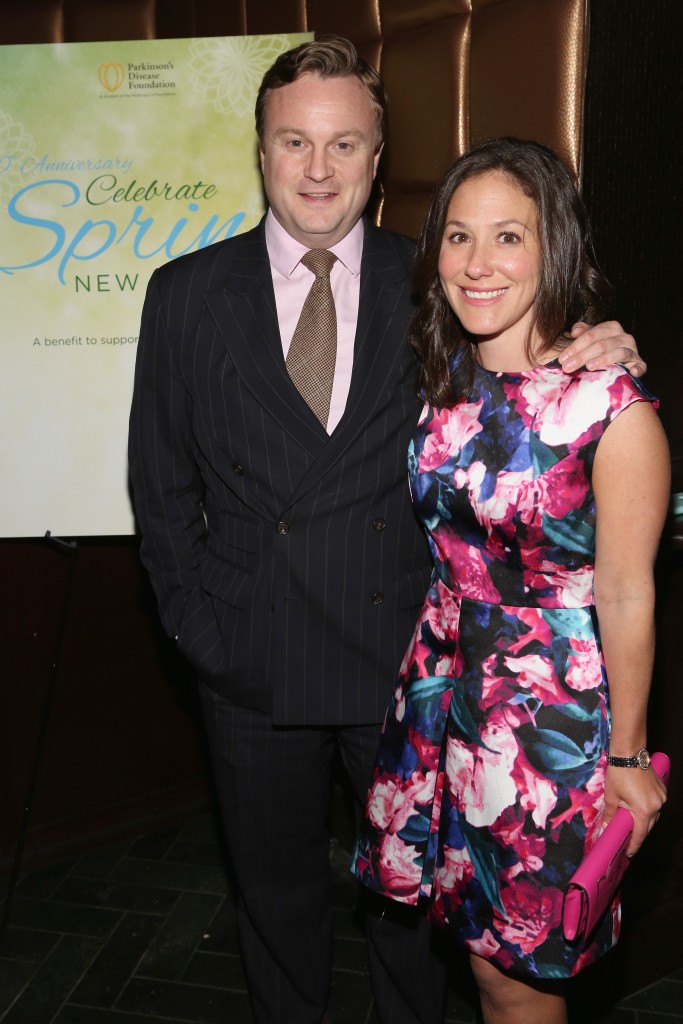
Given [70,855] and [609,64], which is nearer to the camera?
[609,64]

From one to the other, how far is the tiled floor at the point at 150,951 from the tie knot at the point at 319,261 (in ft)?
5.95

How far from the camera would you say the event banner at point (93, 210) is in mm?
2500

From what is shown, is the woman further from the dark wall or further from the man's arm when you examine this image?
the dark wall

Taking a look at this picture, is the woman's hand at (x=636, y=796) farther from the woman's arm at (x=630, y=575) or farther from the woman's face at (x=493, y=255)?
the woman's face at (x=493, y=255)

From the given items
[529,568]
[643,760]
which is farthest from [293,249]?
[643,760]

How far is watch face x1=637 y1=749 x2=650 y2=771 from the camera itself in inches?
68.6

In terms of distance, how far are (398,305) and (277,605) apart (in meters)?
0.67

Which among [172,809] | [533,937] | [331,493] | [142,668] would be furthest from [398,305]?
[172,809]

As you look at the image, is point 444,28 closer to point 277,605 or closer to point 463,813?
point 277,605

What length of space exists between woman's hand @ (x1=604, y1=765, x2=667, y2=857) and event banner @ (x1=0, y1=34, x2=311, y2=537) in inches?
60.8

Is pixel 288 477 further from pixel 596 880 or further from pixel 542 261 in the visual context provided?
pixel 596 880

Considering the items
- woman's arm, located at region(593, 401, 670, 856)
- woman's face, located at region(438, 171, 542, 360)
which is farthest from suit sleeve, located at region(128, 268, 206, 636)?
woman's arm, located at region(593, 401, 670, 856)

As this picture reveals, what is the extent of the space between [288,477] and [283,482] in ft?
0.05

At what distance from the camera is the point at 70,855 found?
3322mm
